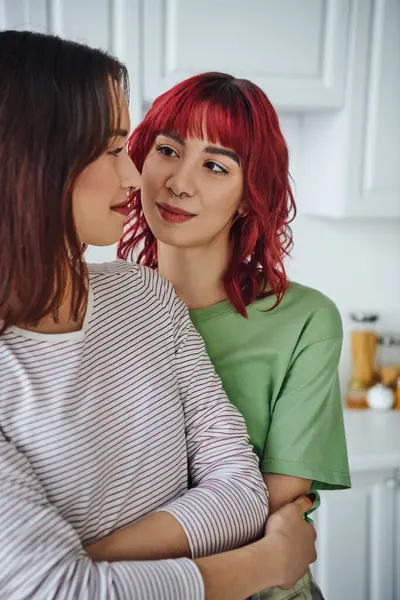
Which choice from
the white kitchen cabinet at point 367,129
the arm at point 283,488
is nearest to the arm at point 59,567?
the arm at point 283,488

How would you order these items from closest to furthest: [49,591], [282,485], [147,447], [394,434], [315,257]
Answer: [49,591], [147,447], [282,485], [394,434], [315,257]

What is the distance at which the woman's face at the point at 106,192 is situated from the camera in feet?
2.98

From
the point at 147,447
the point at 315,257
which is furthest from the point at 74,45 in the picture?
the point at 315,257

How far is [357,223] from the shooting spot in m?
2.82

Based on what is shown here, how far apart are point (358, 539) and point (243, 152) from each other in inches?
60.8

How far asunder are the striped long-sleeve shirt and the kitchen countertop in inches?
50.2

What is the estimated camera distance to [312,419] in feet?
4.03

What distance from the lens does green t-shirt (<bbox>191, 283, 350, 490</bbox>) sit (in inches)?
48.1

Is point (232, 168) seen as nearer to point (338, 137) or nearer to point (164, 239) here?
point (164, 239)

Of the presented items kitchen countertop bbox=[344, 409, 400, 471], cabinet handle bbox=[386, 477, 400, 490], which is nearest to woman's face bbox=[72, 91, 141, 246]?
kitchen countertop bbox=[344, 409, 400, 471]

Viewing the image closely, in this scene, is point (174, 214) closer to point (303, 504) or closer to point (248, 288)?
point (248, 288)

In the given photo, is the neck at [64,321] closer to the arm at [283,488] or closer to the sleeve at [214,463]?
the sleeve at [214,463]

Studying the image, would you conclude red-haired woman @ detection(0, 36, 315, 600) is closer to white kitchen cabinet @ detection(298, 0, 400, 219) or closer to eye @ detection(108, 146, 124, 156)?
eye @ detection(108, 146, 124, 156)

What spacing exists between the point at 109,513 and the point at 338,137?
1777 mm
